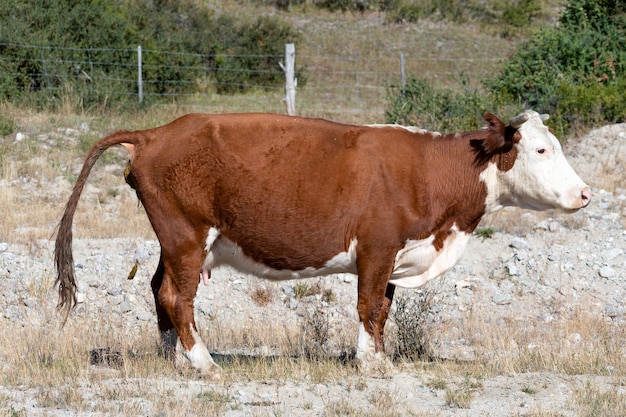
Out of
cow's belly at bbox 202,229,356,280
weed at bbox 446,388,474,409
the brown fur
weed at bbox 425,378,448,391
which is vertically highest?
the brown fur

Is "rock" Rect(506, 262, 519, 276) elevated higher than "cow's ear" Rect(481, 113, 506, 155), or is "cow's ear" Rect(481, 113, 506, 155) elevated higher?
"cow's ear" Rect(481, 113, 506, 155)

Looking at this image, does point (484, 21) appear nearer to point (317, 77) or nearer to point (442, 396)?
point (317, 77)

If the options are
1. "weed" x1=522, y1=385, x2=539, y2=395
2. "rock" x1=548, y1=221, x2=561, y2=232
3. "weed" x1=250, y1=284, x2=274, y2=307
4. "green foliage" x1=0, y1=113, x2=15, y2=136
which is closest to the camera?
"weed" x1=522, y1=385, x2=539, y2=395

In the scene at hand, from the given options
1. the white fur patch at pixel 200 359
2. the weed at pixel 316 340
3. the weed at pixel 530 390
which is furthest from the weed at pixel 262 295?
the weed at pixel 530 390

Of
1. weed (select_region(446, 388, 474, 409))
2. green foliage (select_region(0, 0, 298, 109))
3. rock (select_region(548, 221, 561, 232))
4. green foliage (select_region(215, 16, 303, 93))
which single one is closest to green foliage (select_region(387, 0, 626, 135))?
rock (select_region(548, 221, 561, 232))

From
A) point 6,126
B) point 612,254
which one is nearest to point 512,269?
point 612,254

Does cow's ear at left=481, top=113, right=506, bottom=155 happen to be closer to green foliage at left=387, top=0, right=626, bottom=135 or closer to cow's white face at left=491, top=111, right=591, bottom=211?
cow's white face at left=491, top=111, right=591, bottom=211

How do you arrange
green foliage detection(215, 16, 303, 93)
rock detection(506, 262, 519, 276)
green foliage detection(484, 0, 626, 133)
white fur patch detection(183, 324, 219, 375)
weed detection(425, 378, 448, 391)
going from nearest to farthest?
weed detection(425, 378, 448, 391), white fur patch detection(183, 324, 219, 375), rock detection(506, 262, 519, 276), green foliage detection(484, 0, 626, 133), green foliage detection(215, 16, 303, 93)

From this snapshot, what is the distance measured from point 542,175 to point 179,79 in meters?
18.6

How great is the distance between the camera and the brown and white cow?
8398mm

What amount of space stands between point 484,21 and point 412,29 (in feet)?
16.1

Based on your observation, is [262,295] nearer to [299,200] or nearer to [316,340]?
[316,340]

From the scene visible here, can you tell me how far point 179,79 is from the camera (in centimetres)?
2623

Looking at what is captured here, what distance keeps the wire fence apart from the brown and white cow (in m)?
13.6
